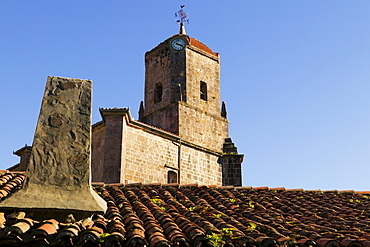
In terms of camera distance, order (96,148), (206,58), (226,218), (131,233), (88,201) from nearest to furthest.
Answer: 1. (131,233)
2. (88,201)
3. (226,218)
4. (96,148)
5. (206,58)

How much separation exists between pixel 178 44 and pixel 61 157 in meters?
18.8

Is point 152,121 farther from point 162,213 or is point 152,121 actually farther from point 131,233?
point 131,233

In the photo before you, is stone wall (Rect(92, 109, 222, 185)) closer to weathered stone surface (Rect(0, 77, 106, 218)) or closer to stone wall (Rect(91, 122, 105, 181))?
stone wall (Rect(91, 122, 105, 181))

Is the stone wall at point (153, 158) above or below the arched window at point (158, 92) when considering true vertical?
below

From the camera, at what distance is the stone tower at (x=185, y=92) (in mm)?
23297

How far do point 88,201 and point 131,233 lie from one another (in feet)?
3.07

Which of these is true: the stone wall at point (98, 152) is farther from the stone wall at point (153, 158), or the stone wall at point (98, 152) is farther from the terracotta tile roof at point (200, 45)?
the terracotta tile roof at point (200, 45)

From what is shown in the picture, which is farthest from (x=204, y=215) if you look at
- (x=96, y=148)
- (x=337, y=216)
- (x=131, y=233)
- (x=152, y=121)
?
(x=152, y=121)

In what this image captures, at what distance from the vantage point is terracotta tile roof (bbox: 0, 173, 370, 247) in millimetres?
5512

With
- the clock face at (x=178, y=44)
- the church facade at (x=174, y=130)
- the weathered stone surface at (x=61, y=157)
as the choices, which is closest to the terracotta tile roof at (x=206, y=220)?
the weathered stone surface at (x=61, y=157)

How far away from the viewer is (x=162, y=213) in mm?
7262

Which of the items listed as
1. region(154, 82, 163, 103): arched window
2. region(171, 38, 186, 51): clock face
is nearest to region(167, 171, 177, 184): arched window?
region(154, 82, 163, 103): arched window

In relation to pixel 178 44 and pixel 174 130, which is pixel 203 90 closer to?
pixel 178 44

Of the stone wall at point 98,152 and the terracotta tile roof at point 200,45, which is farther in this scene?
the terracotta tile roof at point 200,45
